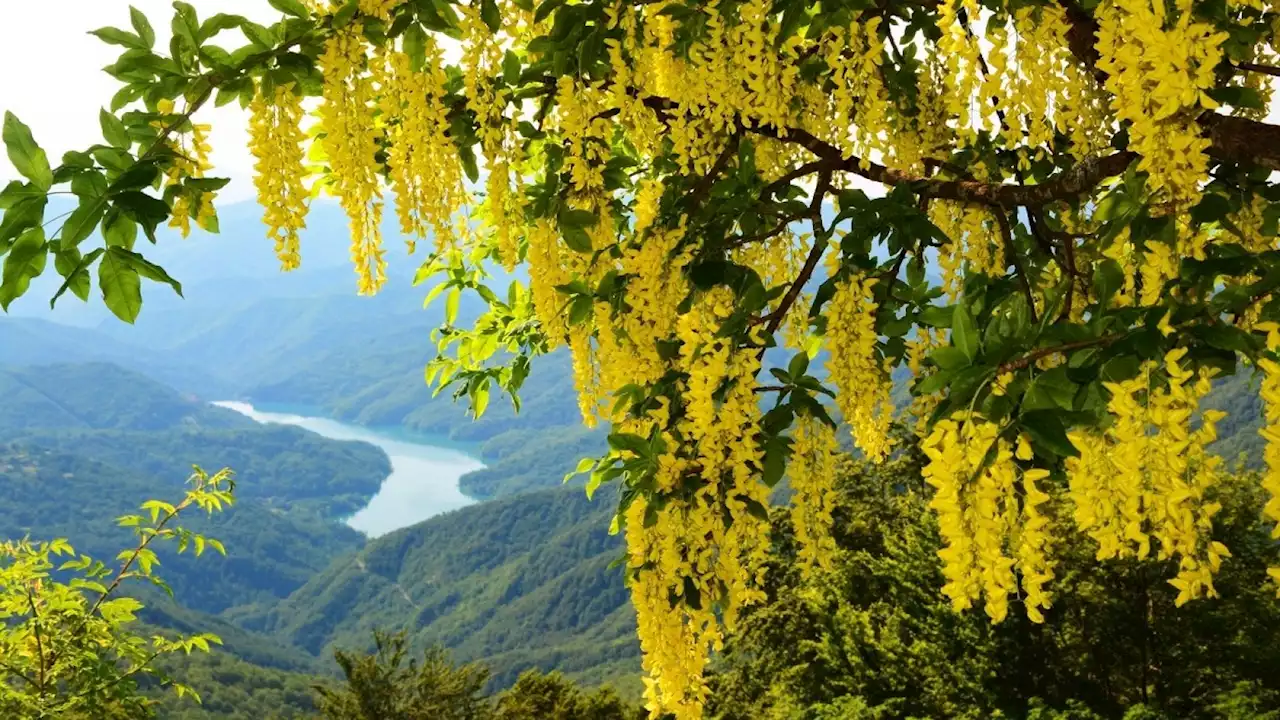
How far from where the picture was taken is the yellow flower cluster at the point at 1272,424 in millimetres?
1278

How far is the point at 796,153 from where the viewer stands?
3.02 m

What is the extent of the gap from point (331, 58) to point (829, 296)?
131 centimetres

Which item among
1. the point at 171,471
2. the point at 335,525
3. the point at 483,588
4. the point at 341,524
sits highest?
the point at 171,471

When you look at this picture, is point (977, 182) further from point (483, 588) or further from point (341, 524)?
point (341, 524)

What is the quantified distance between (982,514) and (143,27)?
1.77m

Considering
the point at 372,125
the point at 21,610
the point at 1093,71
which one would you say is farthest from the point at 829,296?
the point at 21,610

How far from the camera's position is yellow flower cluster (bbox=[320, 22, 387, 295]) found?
1986 mm

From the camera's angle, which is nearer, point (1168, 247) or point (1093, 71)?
point (1168, 247)

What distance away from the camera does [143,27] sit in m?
1.72

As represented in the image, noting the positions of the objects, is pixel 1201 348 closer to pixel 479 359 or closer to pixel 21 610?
pixel 479 359

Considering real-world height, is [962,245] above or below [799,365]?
above

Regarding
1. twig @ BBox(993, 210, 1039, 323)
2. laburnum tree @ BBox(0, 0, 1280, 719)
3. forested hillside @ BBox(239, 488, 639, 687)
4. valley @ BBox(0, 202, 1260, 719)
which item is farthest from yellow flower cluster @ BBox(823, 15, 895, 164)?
forested hillside @ BBox(239, 488, 639, 687)

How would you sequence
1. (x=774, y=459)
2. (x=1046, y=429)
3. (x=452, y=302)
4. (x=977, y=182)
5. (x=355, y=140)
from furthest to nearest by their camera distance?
(x=452, y=302) < (x=977, y=182) < (x=355, y=140) < (x=774, y=459) < (x=1046, y=429)

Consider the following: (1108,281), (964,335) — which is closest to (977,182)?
(1108,281)
